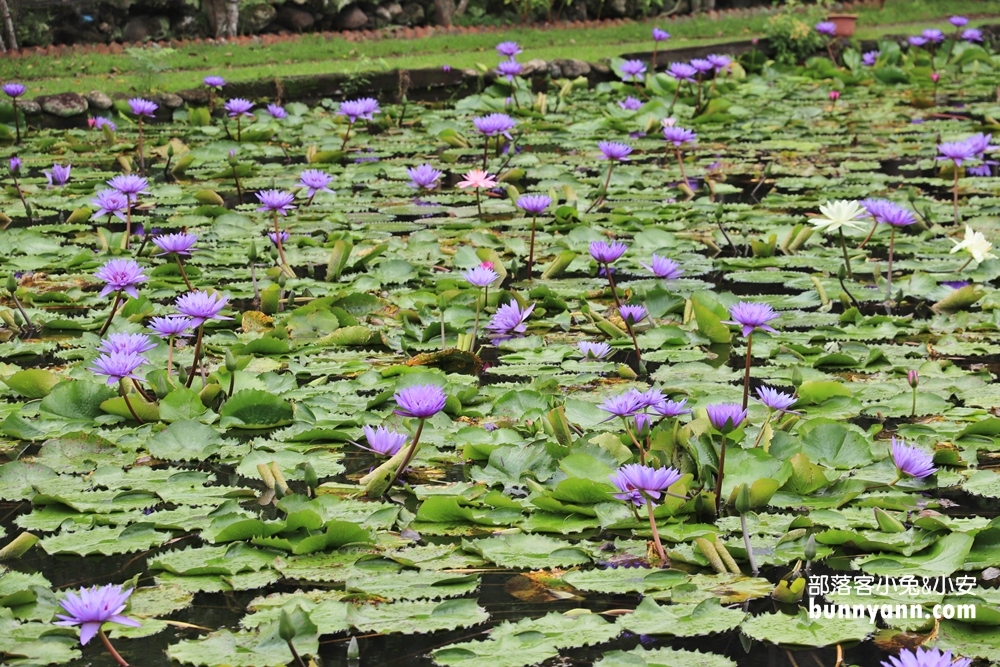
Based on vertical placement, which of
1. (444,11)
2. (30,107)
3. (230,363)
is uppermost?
(444,11)

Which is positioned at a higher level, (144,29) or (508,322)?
(144,29)

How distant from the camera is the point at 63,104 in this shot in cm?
760

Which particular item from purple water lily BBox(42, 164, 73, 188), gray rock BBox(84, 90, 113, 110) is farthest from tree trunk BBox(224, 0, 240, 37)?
purple water lily BBox(42, 164, 73, 188)

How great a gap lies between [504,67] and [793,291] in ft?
13.8

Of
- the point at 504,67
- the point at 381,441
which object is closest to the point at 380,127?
the point at 504,67

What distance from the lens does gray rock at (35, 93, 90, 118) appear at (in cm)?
759

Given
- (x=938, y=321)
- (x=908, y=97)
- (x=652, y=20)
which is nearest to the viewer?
(x=938, y=321)

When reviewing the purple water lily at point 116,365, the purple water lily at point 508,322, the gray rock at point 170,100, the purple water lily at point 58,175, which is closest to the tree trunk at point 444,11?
the gray rock at point 170,100

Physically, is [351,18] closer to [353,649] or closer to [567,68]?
[567,68]

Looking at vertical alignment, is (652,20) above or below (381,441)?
above

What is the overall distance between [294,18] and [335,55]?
7.19ft

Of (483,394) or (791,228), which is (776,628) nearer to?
(483,394)

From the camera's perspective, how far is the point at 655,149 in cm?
728

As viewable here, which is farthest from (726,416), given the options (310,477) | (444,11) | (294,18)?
(444,11)
